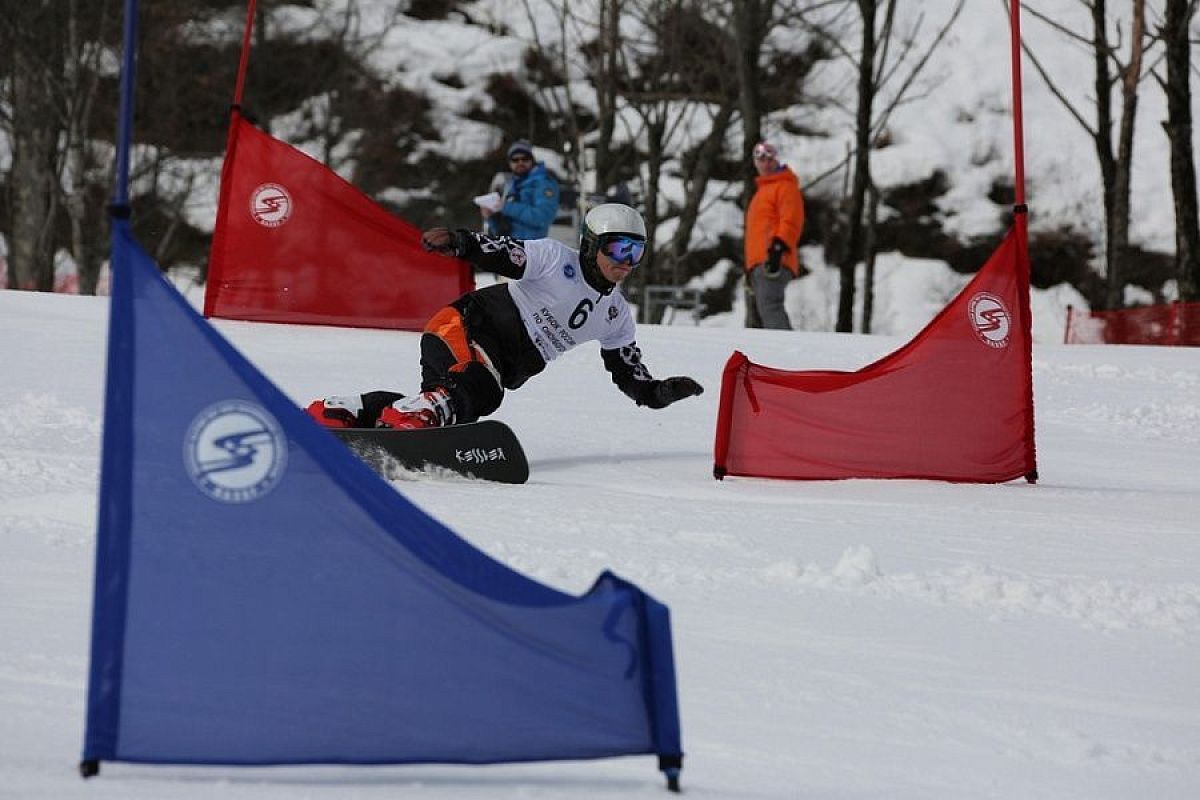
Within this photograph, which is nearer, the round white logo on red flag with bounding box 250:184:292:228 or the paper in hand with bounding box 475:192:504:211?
the round white logo on red flag with bounding box 250:184:292:228

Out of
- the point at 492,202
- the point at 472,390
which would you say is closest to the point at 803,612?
the point at 472,390

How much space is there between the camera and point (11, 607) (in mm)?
4047

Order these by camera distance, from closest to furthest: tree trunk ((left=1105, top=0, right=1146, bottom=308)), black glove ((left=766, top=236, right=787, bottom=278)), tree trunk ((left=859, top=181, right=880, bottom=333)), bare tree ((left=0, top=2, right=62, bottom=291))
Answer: black glove ((left=766, top=236, right=787, bottom=278))
tree trunk ((left=1105, top=0, right=1146, bottom=308))
bare tree ((left=0, top=2, right=62, bottom=291))
tree trunk ((left=859, top=181, right=880, bottom=333))

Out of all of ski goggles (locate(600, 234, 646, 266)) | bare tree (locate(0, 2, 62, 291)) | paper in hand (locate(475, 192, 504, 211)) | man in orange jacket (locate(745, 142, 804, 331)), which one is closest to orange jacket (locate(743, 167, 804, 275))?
man in orange jacket (locate(745, 142, 804, 331))

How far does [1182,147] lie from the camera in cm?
1866

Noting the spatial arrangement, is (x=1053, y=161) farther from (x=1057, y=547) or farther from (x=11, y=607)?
(x=11, y=607)

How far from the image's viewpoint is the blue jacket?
520 inches

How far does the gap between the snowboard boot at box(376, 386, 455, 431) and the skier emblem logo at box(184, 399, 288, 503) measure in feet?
14.0

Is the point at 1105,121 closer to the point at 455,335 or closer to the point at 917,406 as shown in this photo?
the point at 917,406

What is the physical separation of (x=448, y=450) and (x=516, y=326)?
0.85 meters

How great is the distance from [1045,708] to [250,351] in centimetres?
756

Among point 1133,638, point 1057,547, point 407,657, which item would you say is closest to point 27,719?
point 407,657

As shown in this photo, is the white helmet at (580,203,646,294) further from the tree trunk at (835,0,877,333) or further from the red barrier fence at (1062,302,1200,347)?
the tree trunk at (835,0,877,333)

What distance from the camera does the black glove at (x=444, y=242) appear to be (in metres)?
6.60
